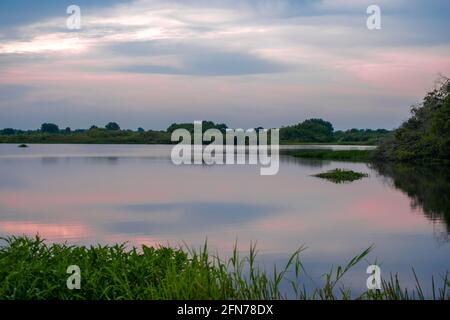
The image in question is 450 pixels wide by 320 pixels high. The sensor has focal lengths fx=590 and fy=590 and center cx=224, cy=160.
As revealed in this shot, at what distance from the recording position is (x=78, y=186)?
134 feet

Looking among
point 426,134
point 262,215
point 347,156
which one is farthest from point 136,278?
point 347,156

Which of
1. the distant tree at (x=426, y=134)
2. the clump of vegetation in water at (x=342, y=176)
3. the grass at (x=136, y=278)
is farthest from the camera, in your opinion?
the distant tree at (x=426, y=134)

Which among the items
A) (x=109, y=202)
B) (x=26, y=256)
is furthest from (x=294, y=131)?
(x=26, y=256)

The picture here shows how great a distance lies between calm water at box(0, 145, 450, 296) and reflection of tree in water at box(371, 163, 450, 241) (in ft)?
0.21

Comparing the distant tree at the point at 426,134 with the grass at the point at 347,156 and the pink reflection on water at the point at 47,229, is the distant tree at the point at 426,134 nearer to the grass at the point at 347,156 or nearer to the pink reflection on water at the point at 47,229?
the grass at the point at 347,156

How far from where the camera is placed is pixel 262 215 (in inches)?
1070

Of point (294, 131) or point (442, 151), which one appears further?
point (294, 131)

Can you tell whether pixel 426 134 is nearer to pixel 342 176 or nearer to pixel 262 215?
pixel 342 176

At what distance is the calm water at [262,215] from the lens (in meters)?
19.2

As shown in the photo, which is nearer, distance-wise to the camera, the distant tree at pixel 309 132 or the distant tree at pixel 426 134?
the distant tree at pixel 426 134

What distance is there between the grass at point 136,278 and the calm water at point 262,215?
5.74 m

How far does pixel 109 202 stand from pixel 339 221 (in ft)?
43.4

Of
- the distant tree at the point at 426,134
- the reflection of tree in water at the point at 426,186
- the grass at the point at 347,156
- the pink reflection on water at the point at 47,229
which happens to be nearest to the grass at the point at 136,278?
the pink reflection on water at the point at 47,229
